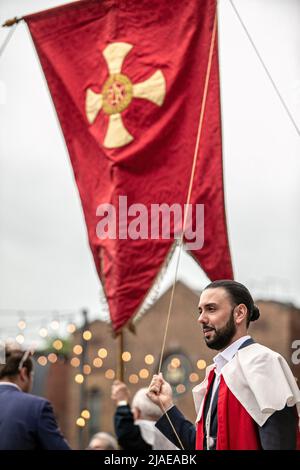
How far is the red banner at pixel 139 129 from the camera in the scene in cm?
546

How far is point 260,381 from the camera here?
322 centimetres

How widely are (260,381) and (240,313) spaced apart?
29 centimetres

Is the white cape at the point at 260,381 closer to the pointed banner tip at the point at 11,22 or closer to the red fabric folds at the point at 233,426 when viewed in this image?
the red fabric folds at the point at 233,426

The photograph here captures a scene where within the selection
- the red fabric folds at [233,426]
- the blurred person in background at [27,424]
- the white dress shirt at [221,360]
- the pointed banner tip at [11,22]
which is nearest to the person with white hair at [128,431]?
the blurred person in background at [27,424]

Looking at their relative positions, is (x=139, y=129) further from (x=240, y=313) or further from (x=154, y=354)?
(x=154, y=354)

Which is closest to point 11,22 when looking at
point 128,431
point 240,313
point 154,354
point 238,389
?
point 128,431

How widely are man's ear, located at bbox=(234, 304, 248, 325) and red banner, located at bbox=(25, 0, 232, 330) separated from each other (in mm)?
1941

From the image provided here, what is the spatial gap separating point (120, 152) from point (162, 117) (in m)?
0.32

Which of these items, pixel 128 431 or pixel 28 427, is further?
pixel 128 431

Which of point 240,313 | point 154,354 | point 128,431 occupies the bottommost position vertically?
point 154,354

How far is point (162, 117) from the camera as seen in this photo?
5621mm

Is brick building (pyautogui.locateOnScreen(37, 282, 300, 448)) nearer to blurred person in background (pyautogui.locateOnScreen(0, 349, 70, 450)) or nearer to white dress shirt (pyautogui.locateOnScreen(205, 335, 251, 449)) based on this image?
blurred person in background (pyautogui.locateOnScreen(0, 349, 70, 450))

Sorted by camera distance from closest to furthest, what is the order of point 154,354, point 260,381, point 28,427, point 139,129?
point 260,381, point 28,427, point 139,129, point 154,354
